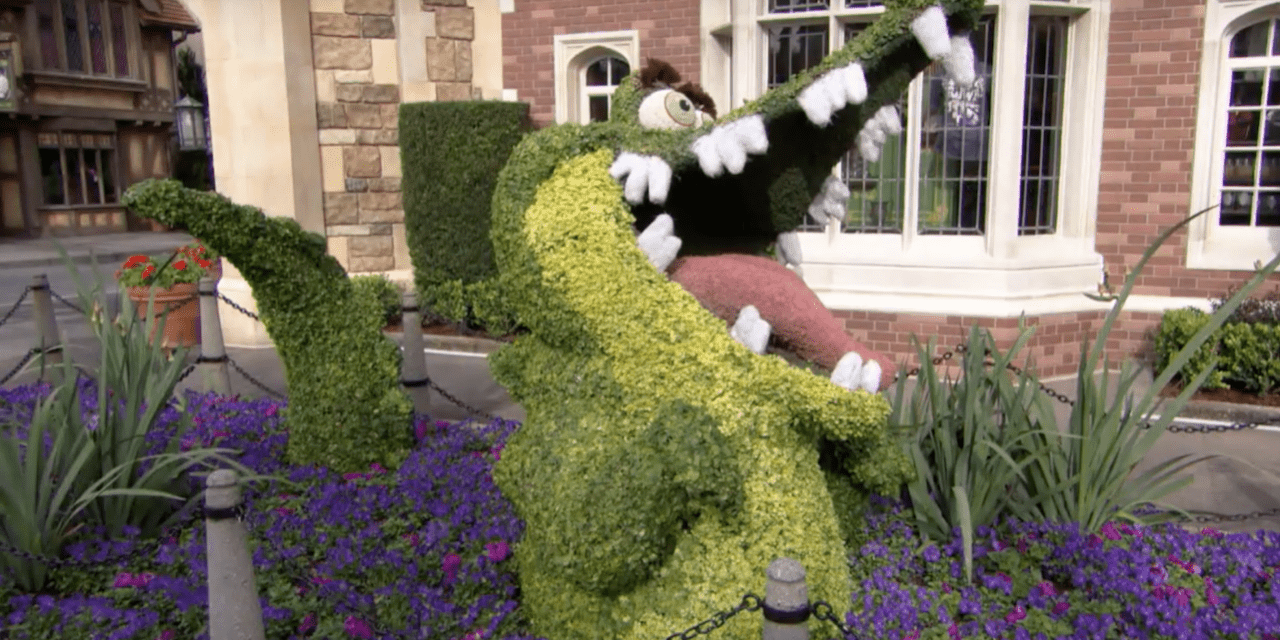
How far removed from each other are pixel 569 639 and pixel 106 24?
2859 centimetres

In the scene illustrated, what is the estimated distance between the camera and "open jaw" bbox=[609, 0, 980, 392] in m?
2.58

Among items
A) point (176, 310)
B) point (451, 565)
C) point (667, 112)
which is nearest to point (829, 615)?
point (667, 112)

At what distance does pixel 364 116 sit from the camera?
959cm

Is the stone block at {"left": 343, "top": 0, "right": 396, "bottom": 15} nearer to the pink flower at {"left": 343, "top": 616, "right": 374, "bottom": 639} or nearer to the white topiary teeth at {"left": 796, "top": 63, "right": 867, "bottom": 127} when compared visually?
the pink flower at {"left": 343, "top": 616, "right": 374, "bottom": 639}

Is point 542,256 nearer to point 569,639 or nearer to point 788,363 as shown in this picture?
point 788,363

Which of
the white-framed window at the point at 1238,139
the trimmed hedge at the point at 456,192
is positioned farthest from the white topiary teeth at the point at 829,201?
the trimmed hedge at the point at 456,192

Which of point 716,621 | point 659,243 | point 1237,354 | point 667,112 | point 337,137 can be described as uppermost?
point 337,137

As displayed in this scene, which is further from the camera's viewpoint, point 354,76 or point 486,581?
point 354,76

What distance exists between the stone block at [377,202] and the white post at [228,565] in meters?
7.56

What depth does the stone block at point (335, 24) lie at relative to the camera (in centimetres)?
912

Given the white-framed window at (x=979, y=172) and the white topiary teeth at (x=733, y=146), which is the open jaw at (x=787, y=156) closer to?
the white topiary teeth at (x=733, y=146)

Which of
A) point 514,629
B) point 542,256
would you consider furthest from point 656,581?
point 542,256

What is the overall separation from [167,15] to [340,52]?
74.2 feet

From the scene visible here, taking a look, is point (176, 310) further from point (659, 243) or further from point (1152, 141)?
point (1152, 141)
